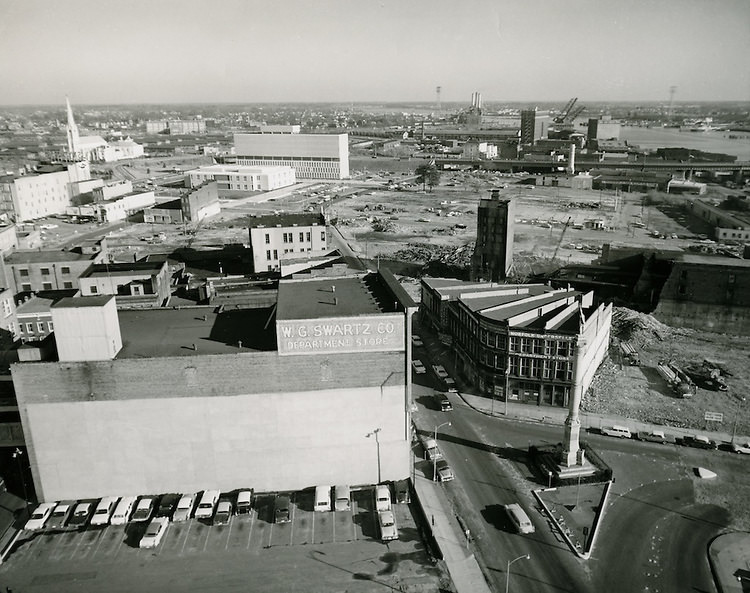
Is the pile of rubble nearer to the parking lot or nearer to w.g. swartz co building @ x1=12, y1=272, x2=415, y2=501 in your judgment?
w.g. swartz co building @ x1=12, y1=272, x2=415, y2=501

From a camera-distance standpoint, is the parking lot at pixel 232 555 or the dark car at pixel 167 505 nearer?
the parking lot at pixel 232 555

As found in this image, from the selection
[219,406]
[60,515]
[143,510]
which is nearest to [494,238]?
[219,406]

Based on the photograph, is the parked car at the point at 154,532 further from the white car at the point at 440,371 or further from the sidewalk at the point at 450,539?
the white car at the point at 440,371

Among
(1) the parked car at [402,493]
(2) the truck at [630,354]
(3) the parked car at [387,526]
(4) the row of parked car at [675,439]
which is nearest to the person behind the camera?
(3) the parked car at [387,526]

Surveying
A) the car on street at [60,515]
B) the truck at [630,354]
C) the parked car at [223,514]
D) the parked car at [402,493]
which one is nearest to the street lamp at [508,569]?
the parked car at [402,493]

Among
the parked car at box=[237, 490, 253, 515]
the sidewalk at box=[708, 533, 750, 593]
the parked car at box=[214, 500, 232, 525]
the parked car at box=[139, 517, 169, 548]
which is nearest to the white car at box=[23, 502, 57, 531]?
the parked car at box=[139, 517, 169, 548]

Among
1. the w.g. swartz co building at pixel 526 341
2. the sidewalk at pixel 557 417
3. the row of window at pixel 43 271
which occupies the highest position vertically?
the row of window at pixel 43 271

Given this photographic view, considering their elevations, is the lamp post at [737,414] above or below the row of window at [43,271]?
below

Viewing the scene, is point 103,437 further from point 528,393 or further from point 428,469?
point 528,393

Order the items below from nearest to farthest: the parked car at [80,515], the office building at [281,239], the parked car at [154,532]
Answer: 1. the parked car at [154,532]
2. the parked car at [80,515]
3. the office building at [281,239]
